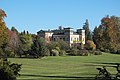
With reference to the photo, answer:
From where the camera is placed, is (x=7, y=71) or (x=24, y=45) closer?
(x=7, y=71)

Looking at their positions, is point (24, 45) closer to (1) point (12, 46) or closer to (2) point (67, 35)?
(1) point (12, 46)

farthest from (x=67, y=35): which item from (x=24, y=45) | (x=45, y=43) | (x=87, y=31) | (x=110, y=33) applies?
(x=24, y=45)

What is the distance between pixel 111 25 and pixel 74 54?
800 inches

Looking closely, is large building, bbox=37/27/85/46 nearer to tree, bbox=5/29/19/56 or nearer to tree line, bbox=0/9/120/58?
tree line, bbox=0/9/120/58

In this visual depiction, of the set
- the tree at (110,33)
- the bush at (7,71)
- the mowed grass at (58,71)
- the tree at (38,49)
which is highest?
the tree at (110,33)

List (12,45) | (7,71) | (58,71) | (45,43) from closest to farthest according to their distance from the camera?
Answer: (7,71)
(58,71)
(12,45)
(45,43)

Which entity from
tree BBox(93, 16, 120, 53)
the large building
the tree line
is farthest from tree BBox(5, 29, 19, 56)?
the large building

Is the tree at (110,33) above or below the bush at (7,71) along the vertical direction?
above

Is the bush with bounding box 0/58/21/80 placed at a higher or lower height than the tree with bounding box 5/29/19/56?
lower

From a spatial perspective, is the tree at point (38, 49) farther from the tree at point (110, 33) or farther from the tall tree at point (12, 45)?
the tree at point (110, 33)

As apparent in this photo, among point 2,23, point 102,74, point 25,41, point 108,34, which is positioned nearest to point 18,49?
point 25,41

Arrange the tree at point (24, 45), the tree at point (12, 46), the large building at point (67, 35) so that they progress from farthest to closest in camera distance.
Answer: the large building at point (67, 35), the tree at point (24, 45), the tree at point (12, 46)

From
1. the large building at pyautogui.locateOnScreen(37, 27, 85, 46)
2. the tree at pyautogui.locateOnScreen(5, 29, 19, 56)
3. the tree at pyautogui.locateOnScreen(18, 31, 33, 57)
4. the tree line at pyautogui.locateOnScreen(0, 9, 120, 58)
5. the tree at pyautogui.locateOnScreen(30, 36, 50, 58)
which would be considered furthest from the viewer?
the large building at pyautogui.locateOnScreen(37, 27, 85, 46)

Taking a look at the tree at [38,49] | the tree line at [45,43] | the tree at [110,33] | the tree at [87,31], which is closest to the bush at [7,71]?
the tree line at [45,43]
